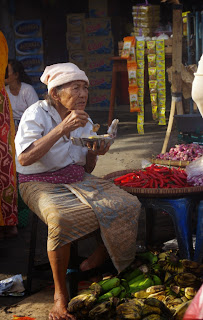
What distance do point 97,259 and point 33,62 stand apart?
1098cm

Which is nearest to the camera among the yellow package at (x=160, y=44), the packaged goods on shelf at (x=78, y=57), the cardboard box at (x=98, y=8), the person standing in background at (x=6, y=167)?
the person standing in background at (x=6, y=167)

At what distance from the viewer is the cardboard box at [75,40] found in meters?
13.9

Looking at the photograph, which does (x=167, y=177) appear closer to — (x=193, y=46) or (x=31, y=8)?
(x=193, y=46)

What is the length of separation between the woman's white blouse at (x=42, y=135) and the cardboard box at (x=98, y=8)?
1016cm

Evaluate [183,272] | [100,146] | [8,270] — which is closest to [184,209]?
[183,272]

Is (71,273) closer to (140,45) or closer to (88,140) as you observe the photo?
(88,140)

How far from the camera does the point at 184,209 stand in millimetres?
3809

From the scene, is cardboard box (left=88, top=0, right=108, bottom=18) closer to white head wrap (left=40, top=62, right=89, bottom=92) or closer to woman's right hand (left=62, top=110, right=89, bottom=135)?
white head wrap (left=40, top=62, right=89, bottom=92)

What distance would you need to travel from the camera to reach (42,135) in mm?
3822

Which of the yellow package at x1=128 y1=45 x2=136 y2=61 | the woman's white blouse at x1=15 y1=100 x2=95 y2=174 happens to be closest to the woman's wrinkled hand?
the woman's white blouse at x1=15 y1=100 x2=95 y2=174

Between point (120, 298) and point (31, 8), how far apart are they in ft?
38.3

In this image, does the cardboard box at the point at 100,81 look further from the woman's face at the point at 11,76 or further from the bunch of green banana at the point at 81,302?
the bunch of green banana at the point at 81,302

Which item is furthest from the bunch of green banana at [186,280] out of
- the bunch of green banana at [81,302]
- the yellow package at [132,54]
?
the yellow package at [132,54]

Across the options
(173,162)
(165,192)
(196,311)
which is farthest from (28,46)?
(196,311)
